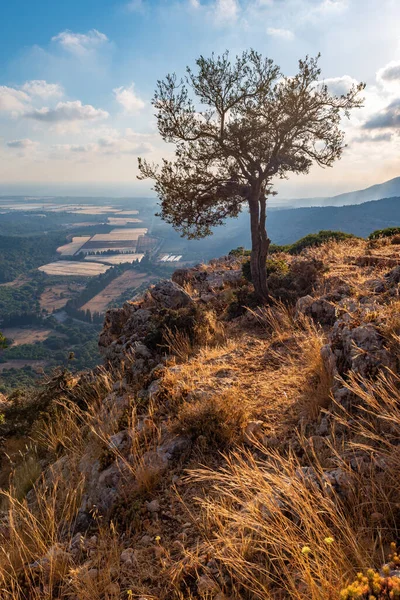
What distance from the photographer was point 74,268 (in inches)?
6206

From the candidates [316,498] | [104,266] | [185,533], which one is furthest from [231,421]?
[104,266]

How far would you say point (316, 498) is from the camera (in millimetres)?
2893

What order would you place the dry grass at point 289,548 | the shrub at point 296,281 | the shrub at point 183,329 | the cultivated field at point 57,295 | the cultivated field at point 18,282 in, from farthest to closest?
1. the cultivated field at point 18,282
2. the cultivated field at point 57,295
3. the shrub at point 296,281
4. the shrub at point 183,329
5. the dry grass at point 289,548

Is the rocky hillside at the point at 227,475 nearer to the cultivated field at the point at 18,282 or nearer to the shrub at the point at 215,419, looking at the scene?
the shrub at the point at 215,419

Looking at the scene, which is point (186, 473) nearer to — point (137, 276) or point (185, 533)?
point (185, 533)

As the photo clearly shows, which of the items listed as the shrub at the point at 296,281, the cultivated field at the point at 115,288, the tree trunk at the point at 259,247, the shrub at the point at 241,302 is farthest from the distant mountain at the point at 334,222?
the shrub at the point at 241,302

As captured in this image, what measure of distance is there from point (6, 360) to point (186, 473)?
77.8 m

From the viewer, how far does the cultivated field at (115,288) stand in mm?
108312

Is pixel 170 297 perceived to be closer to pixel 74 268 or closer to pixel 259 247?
pixel 259 247

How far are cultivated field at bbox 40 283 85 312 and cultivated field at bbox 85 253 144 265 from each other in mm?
29718

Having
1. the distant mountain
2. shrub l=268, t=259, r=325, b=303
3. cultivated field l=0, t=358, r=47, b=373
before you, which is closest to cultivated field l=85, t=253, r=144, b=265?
the distant mountain

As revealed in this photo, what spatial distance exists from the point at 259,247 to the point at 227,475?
1062cm

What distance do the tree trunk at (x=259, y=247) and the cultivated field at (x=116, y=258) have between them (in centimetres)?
14883

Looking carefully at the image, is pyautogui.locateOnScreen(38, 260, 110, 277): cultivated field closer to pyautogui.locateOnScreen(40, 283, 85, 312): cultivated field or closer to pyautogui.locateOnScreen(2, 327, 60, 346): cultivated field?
pyautogui.locateOnScreen(40, 283, 85, 312): cultivated field
